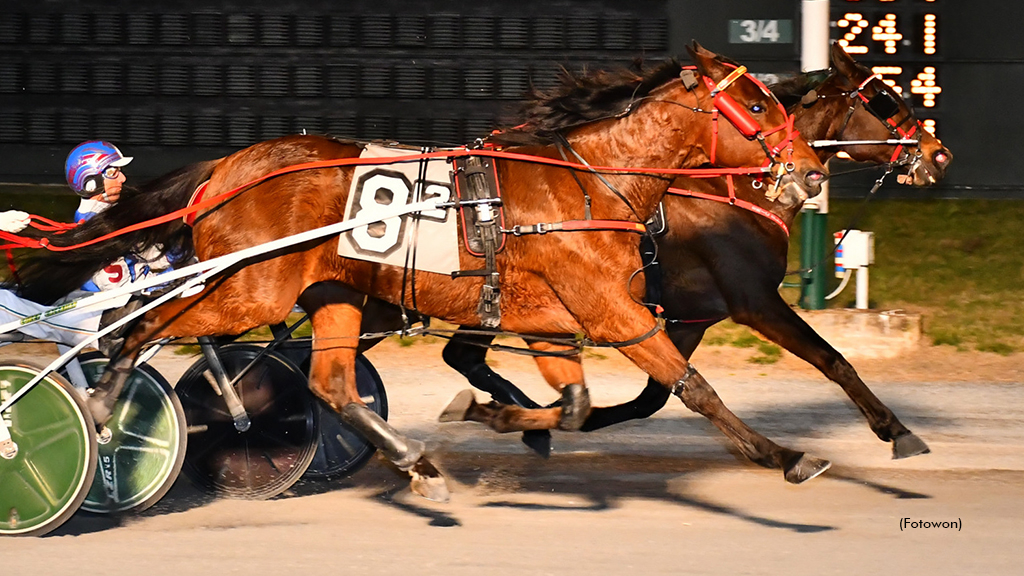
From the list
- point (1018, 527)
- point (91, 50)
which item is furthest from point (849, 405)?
point (91, 50)

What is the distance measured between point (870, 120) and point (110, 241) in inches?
161

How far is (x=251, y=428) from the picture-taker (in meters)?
6.22

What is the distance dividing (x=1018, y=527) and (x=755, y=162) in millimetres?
1951

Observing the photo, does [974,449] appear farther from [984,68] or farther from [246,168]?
[984,68]

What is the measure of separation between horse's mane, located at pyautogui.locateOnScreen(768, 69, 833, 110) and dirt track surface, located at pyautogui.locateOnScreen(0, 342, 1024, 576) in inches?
75.0

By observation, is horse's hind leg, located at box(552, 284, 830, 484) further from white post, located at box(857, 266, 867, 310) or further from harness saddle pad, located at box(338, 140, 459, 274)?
white post, located at box(857, 266, 867, 310)

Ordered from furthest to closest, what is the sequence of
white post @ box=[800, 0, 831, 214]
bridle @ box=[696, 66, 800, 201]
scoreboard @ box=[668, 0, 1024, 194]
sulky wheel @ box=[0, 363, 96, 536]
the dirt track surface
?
scoreboard @ box=[668, 0, 1024, 194] < white post @ box=[800, 0, 831, 214] < bridle @ box=[696, 66, 800, 201] < sulky wheel @ box=[0, 363, 96, 536] < the dirt track surface

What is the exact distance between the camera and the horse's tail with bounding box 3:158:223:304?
6102mm

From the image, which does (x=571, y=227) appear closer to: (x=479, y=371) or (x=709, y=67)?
(x=709, y=67)

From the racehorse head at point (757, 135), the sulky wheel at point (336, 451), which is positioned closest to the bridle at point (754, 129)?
the racehorse head at point (757, 135)

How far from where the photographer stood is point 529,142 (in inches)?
A: 237

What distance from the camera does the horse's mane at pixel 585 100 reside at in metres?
5.95
